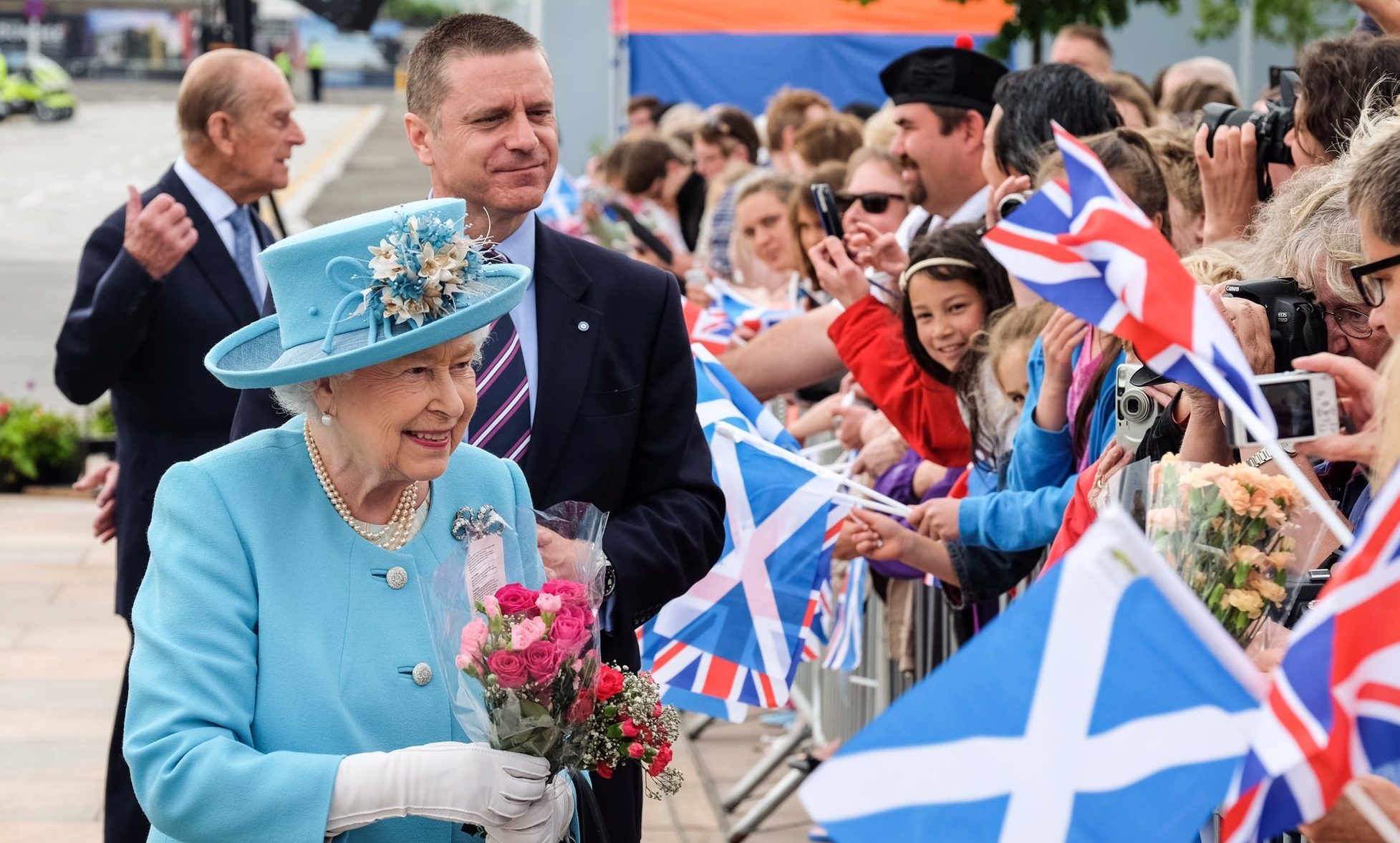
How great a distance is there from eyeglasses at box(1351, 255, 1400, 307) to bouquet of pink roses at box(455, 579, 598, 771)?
1.24m

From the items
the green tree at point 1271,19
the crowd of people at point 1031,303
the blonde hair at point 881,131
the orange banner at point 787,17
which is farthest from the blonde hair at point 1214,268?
the orange banner at point 787,17

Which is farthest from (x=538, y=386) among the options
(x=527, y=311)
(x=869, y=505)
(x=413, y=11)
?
(x=413, y=11)

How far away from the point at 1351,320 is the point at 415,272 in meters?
1.60

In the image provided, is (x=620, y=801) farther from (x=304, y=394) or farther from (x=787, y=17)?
(x=787, y=17)

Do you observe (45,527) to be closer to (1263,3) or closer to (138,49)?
(1263,3)

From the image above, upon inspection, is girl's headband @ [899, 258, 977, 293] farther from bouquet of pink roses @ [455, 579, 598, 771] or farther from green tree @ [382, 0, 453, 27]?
green tree @ [382, 0, 453, 27]

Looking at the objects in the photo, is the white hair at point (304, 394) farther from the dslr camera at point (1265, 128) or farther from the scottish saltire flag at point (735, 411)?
the dslr camera at point (1265, 128)

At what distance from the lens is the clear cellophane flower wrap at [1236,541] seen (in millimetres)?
2352

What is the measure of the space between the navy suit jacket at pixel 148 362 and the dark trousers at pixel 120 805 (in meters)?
0.47

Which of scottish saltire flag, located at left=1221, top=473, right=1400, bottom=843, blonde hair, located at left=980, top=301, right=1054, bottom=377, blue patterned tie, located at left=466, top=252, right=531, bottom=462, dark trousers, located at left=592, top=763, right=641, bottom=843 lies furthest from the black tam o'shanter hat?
scottish saltire flag, located at left=1221, top=473, right=1400, bottom=843

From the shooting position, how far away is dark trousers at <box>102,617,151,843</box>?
4.57m

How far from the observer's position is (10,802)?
20.7 feet

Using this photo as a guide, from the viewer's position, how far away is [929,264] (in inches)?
180

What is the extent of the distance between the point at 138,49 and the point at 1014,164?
7816cm
